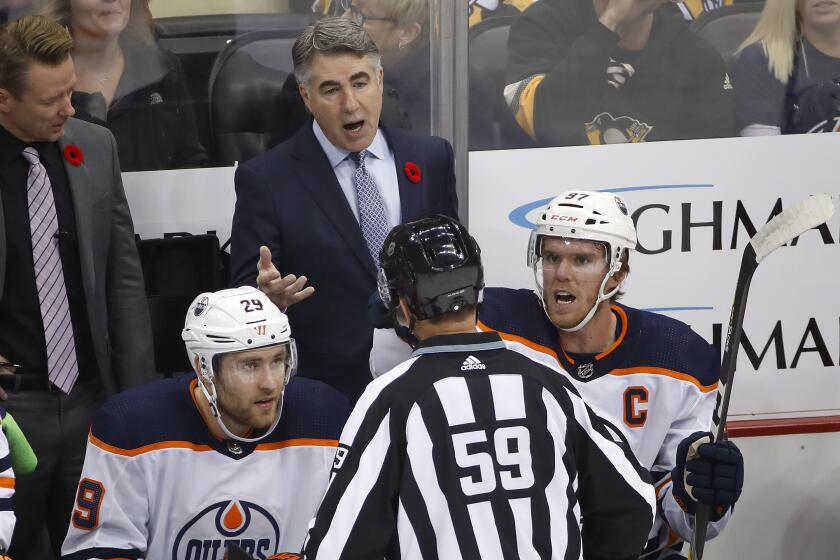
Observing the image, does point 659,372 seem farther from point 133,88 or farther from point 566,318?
point 133,88

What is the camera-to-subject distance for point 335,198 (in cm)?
304

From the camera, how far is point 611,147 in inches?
139

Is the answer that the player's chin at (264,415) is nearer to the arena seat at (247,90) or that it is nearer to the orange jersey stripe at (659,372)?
the orange jersey stripe at (659,372)

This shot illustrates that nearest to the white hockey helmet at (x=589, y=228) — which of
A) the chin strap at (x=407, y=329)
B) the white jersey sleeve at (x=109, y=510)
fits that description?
the chin strap at (x=407, y=329)

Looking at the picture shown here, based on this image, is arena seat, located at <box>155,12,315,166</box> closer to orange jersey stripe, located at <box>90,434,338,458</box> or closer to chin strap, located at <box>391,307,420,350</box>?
orange jersey stripe, located at <box>90,434,338,458</box>

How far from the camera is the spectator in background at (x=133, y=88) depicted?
132 inches

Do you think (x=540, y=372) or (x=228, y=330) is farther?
(x=228, y=330)

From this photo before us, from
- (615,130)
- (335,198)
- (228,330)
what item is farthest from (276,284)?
(615,130)

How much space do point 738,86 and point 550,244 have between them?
1.22 metres

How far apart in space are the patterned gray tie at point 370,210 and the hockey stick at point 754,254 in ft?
3.03

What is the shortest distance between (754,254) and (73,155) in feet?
5.53

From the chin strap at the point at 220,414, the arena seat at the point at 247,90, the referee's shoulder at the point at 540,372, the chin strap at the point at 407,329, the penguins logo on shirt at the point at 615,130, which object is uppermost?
the arena seat at the point at 247,90

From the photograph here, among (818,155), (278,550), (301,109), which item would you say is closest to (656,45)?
(818,155)

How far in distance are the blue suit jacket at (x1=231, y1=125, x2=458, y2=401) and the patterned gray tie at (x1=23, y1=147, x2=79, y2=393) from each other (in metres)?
0.43
